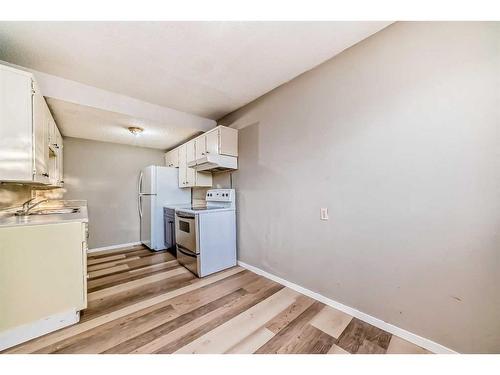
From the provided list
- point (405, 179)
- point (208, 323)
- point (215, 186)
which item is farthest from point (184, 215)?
point (405, 179)

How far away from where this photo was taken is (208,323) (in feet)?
5.29

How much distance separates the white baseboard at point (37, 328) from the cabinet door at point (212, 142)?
2.20 metres

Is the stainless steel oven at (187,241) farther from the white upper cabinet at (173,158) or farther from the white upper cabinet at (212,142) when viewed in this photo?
the white upper cabinet at (173,158)

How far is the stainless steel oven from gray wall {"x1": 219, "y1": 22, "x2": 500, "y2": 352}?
46.1 inches

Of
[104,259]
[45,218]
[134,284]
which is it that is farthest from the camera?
[104,259]

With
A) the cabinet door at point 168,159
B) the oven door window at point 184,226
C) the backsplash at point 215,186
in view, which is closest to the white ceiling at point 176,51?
the backsplash at point 215,186

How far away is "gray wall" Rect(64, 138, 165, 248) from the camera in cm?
353

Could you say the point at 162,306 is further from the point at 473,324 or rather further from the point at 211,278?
the point at 473,324

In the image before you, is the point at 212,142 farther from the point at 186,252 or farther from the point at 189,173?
the point at 186,252

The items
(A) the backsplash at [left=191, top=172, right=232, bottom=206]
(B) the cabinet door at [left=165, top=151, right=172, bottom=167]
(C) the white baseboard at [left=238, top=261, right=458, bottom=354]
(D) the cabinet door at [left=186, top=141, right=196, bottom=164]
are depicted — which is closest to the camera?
(C) the white baseboard at [left=238, top=261, right=458, bottom=354]

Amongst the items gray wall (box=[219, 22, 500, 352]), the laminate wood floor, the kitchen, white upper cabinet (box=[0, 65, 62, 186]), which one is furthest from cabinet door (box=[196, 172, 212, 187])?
white upper cabinet (box=[0, 65, 62, 186])

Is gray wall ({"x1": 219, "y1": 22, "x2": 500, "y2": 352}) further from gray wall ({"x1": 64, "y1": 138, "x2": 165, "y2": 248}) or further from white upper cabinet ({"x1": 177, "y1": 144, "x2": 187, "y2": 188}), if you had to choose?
gray wall ({"x1": 64, "y1": 138, "x2": 165, "y2": 248})

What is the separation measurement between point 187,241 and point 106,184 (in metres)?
2.44
